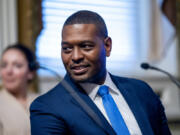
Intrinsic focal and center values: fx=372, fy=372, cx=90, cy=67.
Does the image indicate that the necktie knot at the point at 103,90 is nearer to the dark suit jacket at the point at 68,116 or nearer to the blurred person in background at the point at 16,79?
the dark suit jacket at the point at 68,116

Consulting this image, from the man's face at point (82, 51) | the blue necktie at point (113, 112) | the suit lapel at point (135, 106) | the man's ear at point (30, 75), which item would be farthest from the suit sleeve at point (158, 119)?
the man's ear at point (30, 75)

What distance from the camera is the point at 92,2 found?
237cm

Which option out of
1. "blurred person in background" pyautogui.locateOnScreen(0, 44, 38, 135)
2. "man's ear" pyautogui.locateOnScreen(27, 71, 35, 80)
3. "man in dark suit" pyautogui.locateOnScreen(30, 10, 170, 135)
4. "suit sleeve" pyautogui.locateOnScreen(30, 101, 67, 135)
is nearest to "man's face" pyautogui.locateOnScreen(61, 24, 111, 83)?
"man in dark suit" pyautogui.locateOnScreen(30, 10, 170, 135)

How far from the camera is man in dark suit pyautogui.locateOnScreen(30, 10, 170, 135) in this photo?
40.9 inches

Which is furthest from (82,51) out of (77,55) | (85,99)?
(85,99)

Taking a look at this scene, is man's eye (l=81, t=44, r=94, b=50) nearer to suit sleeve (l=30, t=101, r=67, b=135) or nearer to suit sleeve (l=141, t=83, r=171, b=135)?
suit sleeve (l=30, t=101, r=67, b=135)

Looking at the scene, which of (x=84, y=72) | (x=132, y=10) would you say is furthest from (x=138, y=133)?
(x=132, y=10)

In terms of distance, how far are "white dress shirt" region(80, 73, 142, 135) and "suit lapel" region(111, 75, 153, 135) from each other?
0.01 m

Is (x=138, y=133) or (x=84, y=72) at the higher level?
(x=84, y=72)

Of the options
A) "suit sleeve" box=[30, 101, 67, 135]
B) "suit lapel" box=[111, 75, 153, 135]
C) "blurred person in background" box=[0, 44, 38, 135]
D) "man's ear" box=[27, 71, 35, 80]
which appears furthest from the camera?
"man's ear" box=[27, 71, 35, 80]

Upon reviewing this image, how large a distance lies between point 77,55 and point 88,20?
11 centimetres

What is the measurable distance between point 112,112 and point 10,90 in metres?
1.59

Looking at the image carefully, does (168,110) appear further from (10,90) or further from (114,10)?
(10,90)

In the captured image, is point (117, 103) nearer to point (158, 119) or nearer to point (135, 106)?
point (135, 106)
